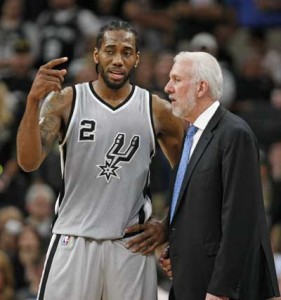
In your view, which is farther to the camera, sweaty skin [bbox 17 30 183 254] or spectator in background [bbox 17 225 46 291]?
spectator in background [bbox 17 225 46 291]

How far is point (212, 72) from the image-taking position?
5.45 m

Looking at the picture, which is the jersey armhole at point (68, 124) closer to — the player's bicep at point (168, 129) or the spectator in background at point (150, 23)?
the player's bicep at point (168, 129)

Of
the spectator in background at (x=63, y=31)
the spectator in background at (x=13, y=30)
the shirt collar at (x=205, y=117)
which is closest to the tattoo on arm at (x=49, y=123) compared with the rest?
the shirt collar at (x=205, y=117)

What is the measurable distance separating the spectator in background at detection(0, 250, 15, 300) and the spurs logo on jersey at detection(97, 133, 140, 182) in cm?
296

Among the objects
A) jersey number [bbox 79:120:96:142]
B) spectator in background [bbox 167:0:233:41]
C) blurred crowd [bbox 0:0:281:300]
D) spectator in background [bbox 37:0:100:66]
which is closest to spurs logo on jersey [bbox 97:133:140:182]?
jersey number [bbox 79:120:96:142]

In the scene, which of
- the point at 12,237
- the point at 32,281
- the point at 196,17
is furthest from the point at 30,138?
the point at 196,17

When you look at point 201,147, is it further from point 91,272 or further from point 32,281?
point 32,281

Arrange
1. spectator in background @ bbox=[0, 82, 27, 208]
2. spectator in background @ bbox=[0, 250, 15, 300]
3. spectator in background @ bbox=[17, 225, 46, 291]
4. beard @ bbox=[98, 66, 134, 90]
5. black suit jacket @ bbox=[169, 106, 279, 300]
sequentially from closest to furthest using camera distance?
1. black suit jacket @ bbox=[169, 106, 279, 300]
2. beard @ bbox=[98, 66, 134, 90]
3. spectator in background @ bbox=[0, 250, 15, 300]
4. spectator in background @ bbox=[17, 225, 46, 291]
5. spectator in background @ bbox=[0, 82, 27, 208]

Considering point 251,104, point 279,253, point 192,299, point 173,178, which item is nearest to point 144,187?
point 173,178

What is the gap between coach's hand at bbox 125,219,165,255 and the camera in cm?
574

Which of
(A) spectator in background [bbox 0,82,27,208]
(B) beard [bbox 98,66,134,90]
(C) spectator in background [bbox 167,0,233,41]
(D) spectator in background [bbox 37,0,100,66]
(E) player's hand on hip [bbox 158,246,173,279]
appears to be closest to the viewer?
(E) player's hand on hip [bbox 158,246,173,279]

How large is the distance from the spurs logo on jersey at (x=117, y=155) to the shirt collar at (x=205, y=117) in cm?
42

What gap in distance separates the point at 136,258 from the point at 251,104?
555 centimetres

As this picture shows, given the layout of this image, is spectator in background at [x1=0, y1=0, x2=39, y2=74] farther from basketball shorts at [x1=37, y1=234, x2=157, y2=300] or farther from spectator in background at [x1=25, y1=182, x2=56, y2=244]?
basketball shorts at [x1=37, y1=234, x2=157, y2=300]
